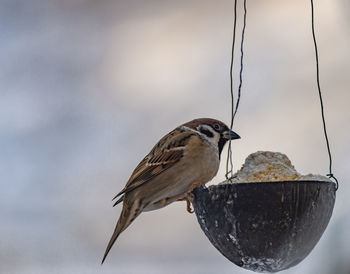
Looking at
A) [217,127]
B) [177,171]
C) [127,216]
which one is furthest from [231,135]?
[127,216]

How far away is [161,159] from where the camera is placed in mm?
2859

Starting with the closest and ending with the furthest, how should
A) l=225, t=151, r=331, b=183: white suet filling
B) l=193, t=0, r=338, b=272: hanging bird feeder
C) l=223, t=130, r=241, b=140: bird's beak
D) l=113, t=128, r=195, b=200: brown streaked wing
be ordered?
l=193, t=0, r=338, b=272: hanging bird feeder < l=225, t=151, r=331, b=183: white suet filling < l=223, t=130, r=241, b=140: bird's beak < l=113, t=128, r=195, b=200: brown streaked wing

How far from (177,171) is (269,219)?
62cm

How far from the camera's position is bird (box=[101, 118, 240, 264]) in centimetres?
276

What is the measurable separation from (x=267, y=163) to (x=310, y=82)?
290 cm

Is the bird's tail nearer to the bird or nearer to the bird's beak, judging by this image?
the bird

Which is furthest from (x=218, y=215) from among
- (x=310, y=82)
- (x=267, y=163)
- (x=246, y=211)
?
(x=310, y=82)

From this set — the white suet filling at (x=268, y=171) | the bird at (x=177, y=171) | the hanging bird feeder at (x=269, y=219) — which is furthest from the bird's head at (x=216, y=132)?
the hanging bird feeder at (x=269, y=219)

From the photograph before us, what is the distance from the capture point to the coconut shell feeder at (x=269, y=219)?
7.30 ft

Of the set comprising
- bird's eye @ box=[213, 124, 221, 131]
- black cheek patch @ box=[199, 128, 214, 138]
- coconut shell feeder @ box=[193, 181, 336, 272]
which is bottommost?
coconut shell feeder @ box=[193, 181, 336, 272]

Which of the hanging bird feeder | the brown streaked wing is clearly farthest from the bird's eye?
the hanging bird feeder

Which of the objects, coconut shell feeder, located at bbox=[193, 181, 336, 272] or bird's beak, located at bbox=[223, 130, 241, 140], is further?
bird's beak, located at bbox=[223, 130, 241, 140]

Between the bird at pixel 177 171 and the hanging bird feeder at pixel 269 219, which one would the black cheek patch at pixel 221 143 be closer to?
the bird at pixel 177 171

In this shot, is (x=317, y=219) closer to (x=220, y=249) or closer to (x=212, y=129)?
(x=220, y=249)
